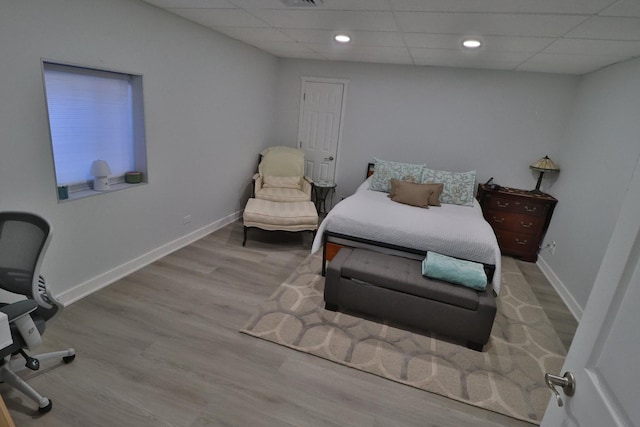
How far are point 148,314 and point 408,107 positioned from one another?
4.02m

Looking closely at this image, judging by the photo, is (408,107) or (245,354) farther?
(408,107)

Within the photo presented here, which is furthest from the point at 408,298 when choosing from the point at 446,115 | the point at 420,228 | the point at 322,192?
the point at 446,115

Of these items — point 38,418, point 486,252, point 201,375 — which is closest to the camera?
point 38,418

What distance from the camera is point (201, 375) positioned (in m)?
2.02

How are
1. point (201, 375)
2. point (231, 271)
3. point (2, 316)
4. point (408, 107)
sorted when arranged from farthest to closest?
point (408, 107) < point (231, 271) < point (201, 375) < point (2, 316)

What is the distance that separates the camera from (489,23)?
2.35 metres

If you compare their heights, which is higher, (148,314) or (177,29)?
(177,29)

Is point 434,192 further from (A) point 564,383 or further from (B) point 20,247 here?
(B) point 20,247

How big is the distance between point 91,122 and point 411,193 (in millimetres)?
3137

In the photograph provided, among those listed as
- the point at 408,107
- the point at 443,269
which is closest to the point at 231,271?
the point at 443,269

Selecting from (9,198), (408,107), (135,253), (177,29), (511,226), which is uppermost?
(177,29)

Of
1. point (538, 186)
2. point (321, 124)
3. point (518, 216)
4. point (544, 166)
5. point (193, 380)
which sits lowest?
point (193, 380)

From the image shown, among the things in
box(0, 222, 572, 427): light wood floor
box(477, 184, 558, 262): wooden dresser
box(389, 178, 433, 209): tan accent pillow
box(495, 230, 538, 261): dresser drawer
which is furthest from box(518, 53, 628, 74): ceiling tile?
box(0, 222, 572, 427): light wood floor

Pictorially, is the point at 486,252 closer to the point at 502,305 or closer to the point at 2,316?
the point at 502,305
